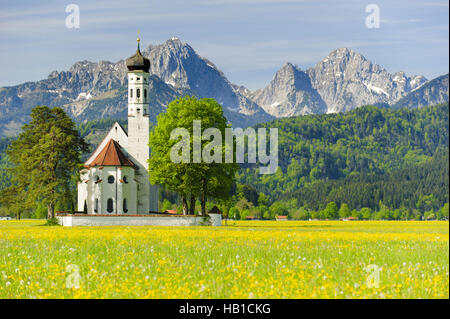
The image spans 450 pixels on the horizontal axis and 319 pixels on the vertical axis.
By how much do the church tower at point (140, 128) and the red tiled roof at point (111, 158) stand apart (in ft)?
6.23

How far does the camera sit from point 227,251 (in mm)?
23016

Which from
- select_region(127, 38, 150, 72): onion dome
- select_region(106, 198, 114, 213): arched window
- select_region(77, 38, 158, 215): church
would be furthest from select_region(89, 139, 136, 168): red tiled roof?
select_region(127, 38, 150, 72): onion dome

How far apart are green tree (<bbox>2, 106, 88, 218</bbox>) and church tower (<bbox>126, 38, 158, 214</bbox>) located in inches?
273

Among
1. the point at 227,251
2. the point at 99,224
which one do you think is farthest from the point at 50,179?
the point at 227,251

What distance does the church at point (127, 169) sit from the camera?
3022 inches

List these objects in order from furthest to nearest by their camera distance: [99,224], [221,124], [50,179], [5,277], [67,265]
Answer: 1. [50,179]
2. [221,124]
3. [99,224]
4. [67,265]
5. [5,277]

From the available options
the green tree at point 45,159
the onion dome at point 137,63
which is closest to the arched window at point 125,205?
the green tree at point 45,159

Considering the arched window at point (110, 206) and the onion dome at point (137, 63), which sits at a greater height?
the onion dome at point (137, 63)

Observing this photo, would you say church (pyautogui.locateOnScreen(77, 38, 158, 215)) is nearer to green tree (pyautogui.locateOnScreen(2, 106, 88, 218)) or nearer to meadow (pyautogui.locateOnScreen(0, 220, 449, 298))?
green tree (pyautogui.locateOnScreen(2, 106, 88, 218))

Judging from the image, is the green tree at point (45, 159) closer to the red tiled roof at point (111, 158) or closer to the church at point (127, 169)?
the red tiled roof at point (111, 158)

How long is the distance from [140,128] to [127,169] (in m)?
7.03
